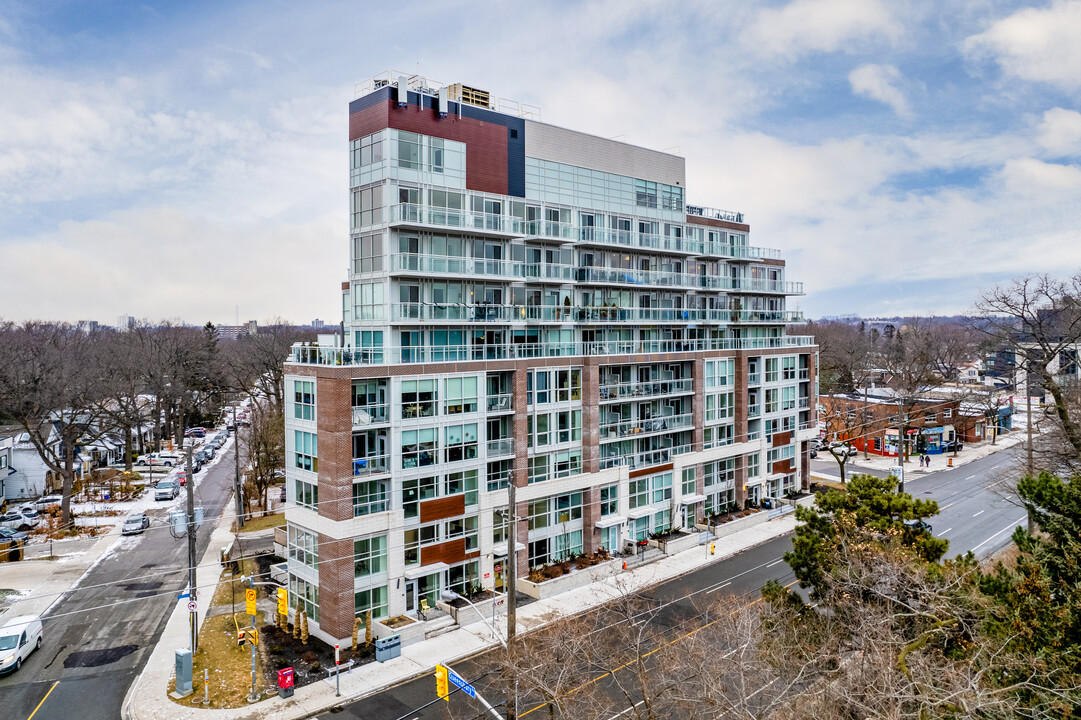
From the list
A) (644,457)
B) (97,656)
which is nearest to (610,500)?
(644,457)

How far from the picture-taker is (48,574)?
42281mm

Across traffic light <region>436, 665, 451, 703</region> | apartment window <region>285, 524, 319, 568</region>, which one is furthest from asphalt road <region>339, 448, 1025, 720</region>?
apartment window <region>285, 524, 319, 568</region>

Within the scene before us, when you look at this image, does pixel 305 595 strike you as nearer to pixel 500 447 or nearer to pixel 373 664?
pixel 373 664

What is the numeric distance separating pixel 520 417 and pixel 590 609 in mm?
11381

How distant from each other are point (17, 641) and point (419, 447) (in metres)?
19.7

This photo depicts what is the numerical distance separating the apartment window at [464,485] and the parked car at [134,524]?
31249 mm

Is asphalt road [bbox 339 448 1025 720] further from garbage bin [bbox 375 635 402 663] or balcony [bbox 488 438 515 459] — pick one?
balcony [bbox 488 438 515 459]

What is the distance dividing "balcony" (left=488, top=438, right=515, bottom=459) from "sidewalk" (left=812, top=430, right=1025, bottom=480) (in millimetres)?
40539

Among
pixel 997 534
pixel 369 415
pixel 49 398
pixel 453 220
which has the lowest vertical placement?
pixel 997 534

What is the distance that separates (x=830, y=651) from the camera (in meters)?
21.0

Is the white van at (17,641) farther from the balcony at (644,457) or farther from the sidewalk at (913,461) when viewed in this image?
the sidewalk at (913,461)

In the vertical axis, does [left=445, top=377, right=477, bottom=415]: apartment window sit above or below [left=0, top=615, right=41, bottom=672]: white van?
above

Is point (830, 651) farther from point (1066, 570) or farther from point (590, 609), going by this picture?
point (590, 609)

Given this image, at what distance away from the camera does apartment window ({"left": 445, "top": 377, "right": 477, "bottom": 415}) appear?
36.0 metres
